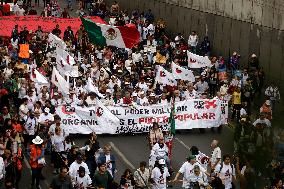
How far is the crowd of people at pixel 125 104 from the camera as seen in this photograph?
18.3 m

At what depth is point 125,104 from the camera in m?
24.6

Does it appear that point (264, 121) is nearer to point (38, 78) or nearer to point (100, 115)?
point (100, 115)

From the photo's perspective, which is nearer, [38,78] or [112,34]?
[38,78]

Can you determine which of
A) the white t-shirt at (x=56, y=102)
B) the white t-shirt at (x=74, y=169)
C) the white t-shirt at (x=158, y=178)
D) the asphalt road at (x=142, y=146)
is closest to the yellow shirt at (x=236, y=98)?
the asphalt road at (x=142, y=146)

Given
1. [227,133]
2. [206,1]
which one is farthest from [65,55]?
[206,1]

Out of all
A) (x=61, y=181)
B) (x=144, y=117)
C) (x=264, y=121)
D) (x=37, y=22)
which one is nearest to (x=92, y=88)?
(x=144, y=117)

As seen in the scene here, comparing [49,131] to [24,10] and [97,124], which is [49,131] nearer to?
[97,124]

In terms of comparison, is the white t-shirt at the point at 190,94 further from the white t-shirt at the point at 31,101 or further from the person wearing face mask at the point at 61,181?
the person wearing face mask at the point at 61,181

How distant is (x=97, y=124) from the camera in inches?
941

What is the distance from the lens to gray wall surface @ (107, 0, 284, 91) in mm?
31938

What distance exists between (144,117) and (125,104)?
0.79 metres

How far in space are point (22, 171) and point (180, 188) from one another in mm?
4610

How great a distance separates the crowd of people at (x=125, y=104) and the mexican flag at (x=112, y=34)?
4.86 feet

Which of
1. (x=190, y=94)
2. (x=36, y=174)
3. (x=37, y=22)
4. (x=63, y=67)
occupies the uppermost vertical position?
(x=37, y=22)
